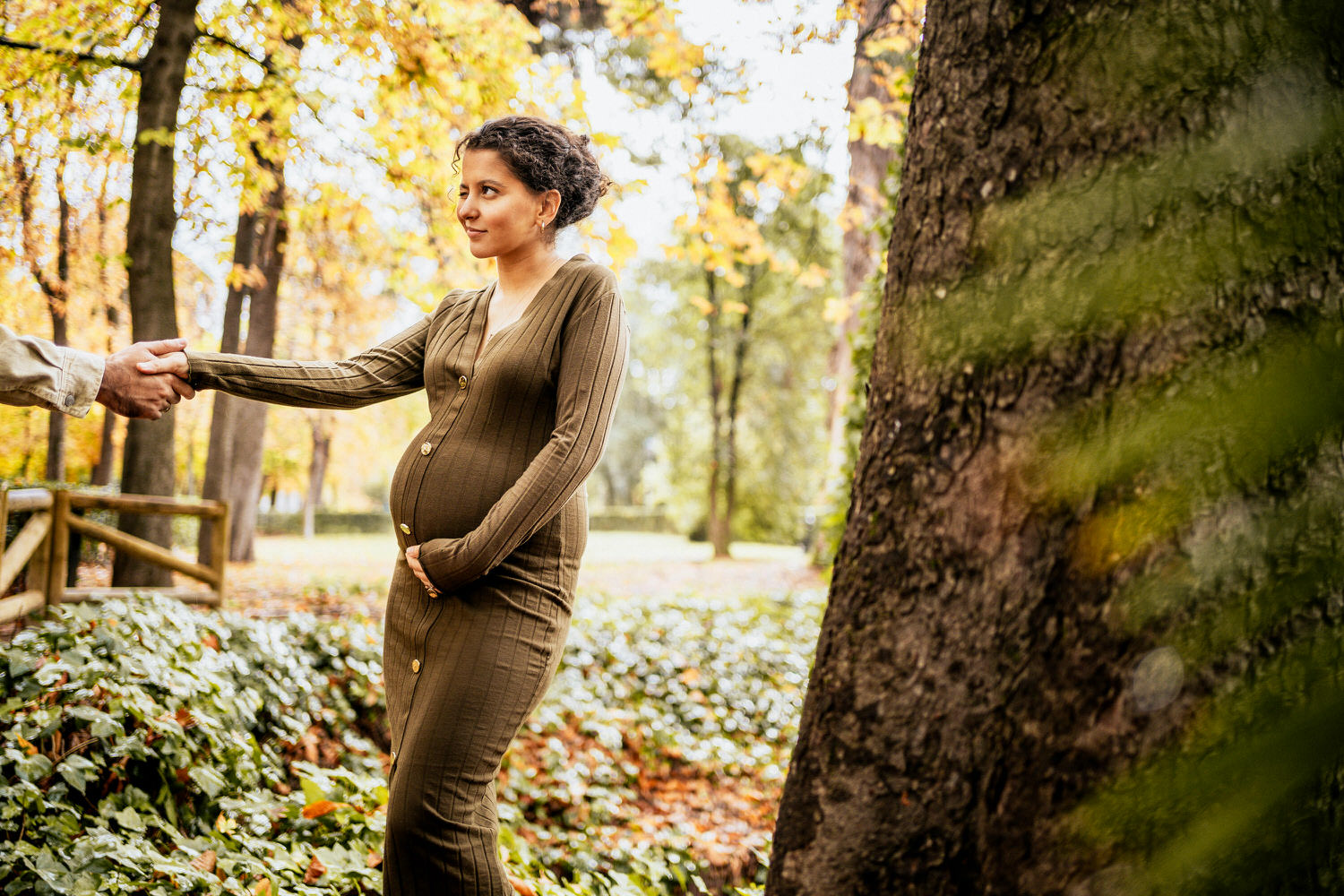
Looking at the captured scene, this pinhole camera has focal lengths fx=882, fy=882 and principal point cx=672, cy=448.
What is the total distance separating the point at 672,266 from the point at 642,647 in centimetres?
1466

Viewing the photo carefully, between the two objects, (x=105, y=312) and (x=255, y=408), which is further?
(x=105, y=312)

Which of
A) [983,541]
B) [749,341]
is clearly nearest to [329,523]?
[749,341]

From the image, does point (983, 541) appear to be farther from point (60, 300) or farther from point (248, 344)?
point (60, 300)

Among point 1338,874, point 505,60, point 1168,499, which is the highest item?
point 505,60

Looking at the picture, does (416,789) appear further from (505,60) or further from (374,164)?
(374,164)

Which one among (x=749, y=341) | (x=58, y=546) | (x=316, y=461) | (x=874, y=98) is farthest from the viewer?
(x=316, y=461)

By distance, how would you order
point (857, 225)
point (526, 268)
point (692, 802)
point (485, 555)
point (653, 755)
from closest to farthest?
point (485, 555) < point (526, 268) < point (692, 802) < point (653, 755) < point (857, 225)

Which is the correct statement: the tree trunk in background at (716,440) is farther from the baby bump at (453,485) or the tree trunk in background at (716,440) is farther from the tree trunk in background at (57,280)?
the baby bump at (453,485)

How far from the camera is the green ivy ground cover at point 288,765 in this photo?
2814 millimetres

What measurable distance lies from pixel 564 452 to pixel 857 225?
859 cm

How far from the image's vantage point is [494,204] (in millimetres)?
2209

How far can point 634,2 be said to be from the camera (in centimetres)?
610

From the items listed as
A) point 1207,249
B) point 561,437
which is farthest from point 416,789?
point 1207,249

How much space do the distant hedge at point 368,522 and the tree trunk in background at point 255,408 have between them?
1606 cm
